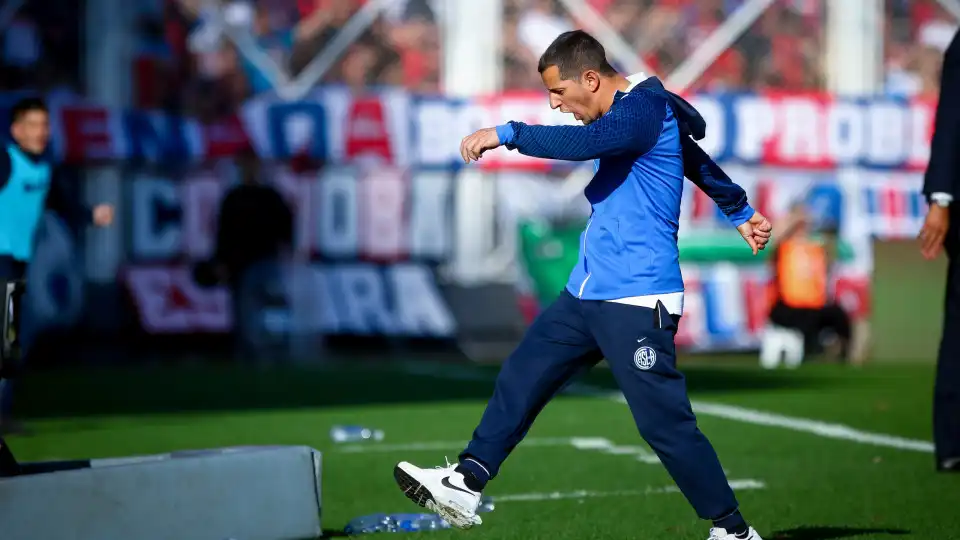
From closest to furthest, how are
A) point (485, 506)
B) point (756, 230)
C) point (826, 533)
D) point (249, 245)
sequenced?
1. point (756, 230)
2. point (826, 533)
3. point (485, 506)
4. point (249, 245)

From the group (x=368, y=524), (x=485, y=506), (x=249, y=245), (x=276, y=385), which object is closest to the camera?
(x=368, y=524)

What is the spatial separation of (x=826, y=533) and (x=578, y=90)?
2229 mm

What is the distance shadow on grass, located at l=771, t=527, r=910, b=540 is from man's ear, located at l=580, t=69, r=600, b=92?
2.05m

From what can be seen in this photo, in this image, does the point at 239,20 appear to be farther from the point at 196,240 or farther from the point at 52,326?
the point at 52,326

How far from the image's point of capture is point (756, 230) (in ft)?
21.0

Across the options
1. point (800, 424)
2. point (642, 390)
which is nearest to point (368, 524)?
point (642, 390)

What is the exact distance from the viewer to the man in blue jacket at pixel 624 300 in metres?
5.91

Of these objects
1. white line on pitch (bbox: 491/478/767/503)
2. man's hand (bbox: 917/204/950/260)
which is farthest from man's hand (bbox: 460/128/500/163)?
man's hand (bbox: 917/204/950/260)

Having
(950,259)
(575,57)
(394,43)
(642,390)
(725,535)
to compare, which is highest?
(394,43)

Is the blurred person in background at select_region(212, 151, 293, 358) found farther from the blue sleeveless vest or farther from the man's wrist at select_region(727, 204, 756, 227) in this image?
the man's wrist at select_region(727, 204, 756, 227)

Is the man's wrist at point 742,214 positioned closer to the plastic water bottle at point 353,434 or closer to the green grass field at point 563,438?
the green grass field at point 563,438

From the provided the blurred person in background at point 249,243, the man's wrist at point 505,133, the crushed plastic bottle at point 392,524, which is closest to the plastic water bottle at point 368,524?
the crushed plastic bottle at point 392,524

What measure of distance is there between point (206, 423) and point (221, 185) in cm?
1337

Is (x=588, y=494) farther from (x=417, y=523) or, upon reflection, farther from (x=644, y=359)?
(x=644, y=359)
